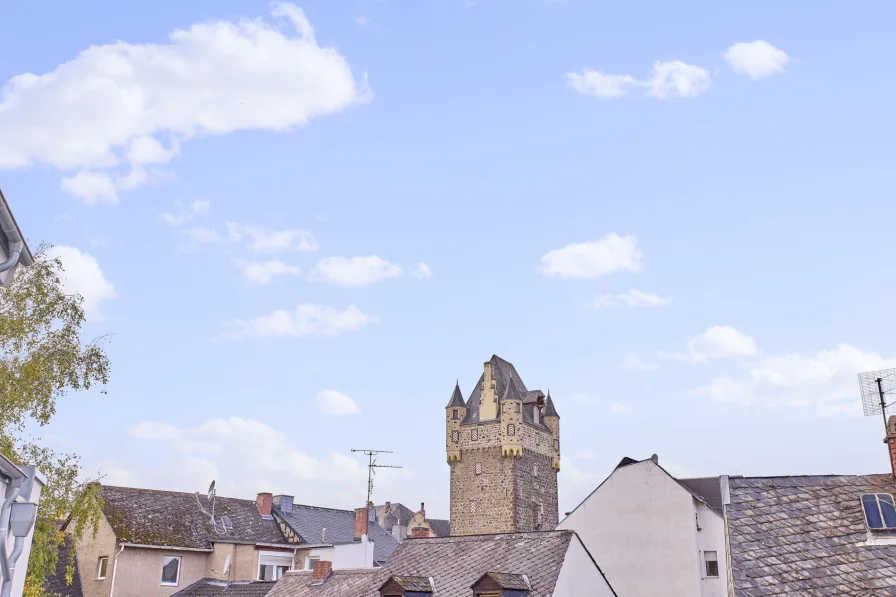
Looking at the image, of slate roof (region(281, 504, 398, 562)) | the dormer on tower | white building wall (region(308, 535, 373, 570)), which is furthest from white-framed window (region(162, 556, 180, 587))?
the dormer on tower

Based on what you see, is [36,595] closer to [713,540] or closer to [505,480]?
[713,540]

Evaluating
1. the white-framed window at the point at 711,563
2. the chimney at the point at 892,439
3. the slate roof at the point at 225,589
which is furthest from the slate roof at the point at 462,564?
the chimney at the point at 892,439

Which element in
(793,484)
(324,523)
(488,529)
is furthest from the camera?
(488,529)

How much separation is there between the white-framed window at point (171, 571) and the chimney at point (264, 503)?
7163 millimetres

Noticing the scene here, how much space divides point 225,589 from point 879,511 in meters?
26.8

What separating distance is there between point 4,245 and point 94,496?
486 inches

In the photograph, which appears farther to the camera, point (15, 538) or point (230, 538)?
point (230, 538)

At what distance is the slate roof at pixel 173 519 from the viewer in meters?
40.7

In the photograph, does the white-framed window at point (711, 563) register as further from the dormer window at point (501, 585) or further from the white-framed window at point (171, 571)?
the white-framed window at point (171, 571)

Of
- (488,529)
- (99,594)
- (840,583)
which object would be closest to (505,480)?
(488,529)

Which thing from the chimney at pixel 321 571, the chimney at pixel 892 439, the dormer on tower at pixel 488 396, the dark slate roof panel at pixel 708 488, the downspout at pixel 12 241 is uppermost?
the dormer on tower at pixel 488 396

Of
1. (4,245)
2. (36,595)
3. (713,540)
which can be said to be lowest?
(36,595)

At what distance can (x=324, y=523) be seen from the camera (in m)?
49.5

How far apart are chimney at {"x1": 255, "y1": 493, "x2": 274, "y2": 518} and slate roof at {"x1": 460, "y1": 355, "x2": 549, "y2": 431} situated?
99.1 feet
